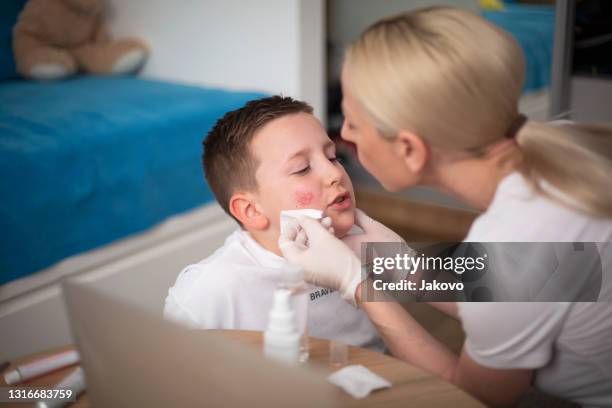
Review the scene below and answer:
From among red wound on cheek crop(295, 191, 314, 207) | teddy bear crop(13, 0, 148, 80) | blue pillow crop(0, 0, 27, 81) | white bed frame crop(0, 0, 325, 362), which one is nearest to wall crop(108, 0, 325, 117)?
white bed frame crop(0, 0, 325, 362)

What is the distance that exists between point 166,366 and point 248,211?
0.38 metres

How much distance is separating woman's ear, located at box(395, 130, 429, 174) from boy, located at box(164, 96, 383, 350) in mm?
215

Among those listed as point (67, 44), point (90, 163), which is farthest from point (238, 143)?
point (67, 44)

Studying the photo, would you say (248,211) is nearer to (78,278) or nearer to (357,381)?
(357,381)

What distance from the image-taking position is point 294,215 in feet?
2.73

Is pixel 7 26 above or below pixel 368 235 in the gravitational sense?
above

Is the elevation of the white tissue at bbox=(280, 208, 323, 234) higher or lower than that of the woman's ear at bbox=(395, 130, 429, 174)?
lower

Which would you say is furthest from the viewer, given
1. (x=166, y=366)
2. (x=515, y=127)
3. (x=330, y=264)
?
(x=330, y=264)

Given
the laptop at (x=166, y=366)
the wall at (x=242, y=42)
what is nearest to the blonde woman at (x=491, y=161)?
the laptop at (x=166, y=366)

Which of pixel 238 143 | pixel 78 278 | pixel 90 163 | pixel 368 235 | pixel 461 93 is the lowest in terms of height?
pixel 78 278

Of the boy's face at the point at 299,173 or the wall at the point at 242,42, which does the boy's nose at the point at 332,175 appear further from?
the wall at the point at 242,42

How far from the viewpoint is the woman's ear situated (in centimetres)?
61

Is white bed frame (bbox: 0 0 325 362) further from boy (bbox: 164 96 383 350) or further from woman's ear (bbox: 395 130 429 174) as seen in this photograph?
woman's ear (bbox: 395 130 429 174)

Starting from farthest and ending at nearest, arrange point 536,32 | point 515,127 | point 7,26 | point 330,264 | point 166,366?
point 536,32, point 7,26, point 330,264, point 515,127, point 166,366
